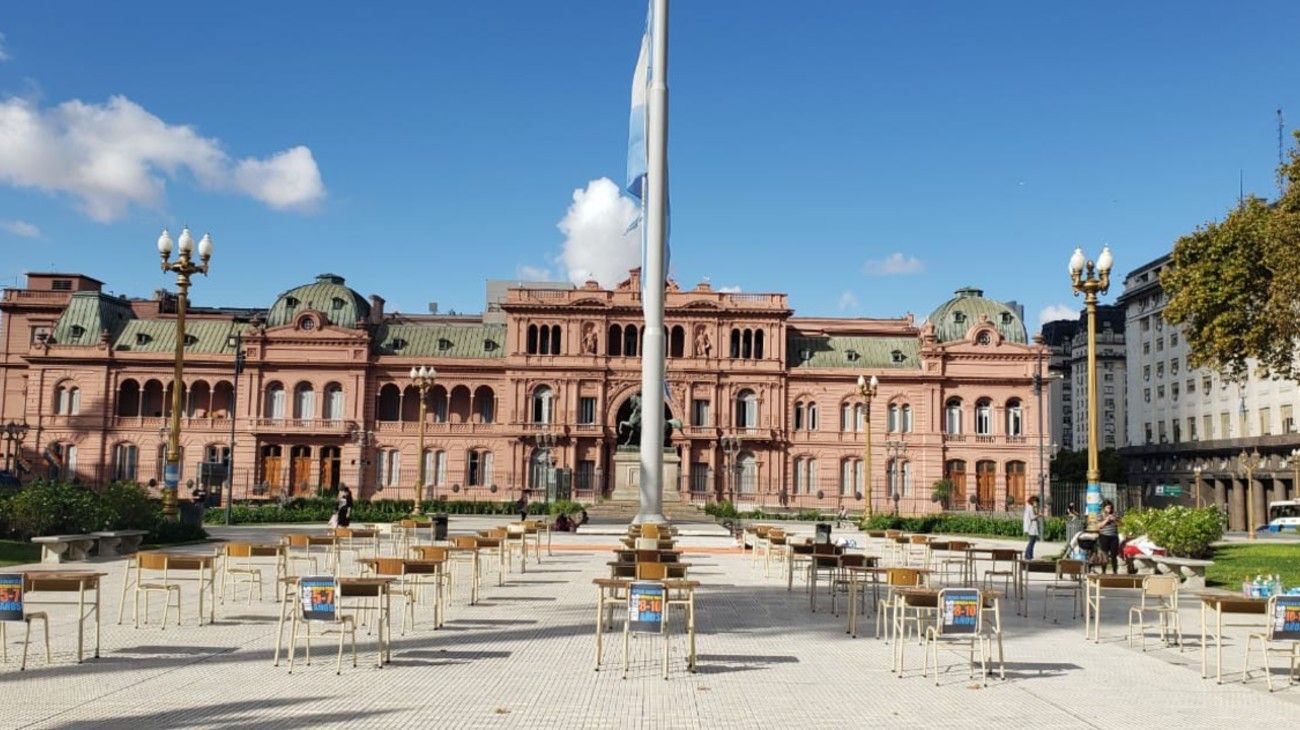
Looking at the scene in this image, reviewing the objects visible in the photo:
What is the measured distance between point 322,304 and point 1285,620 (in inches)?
2738

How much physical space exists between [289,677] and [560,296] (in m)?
63.1

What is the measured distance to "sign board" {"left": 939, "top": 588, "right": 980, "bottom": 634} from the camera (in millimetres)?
11641

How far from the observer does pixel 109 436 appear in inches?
2835

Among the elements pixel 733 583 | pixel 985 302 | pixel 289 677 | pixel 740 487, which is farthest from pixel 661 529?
pixel 985 302

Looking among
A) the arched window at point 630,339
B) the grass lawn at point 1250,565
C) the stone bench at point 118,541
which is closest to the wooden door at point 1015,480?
the arched window at point 630,339

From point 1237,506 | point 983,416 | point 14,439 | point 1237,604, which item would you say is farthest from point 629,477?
point 1237,604

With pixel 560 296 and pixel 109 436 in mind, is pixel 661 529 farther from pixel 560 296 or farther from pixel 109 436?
pixel 109 436

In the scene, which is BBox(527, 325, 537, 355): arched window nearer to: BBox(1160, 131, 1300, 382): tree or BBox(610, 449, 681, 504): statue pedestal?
BBox(610, 449, 681, 504): statue pedestal

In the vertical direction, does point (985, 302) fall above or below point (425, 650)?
above

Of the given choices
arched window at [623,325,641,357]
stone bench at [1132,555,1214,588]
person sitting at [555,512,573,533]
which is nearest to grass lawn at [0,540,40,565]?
person sitting at [555,512,573,533]

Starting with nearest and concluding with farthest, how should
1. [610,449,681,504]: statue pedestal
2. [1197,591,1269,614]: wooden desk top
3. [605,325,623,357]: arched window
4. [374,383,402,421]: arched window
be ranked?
[1197,591,1269,614]: wooden desk top < [610,449,681,504]: statue pedestal < [605,325,623,357]: arched window < [374,383,402,421]: arched window

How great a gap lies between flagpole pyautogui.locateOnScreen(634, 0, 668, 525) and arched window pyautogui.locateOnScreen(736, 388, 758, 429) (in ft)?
165

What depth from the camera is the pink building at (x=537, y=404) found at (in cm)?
7131

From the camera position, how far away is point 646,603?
37.9ft
